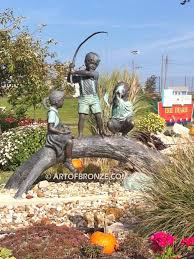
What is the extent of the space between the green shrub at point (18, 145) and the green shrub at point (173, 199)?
226 inches

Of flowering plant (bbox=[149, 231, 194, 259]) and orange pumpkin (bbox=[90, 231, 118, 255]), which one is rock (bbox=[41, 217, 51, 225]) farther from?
flowering plant (bbox=[149, 231, 194, 259])

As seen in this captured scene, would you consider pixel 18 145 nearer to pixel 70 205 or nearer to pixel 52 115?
pixel 52 115

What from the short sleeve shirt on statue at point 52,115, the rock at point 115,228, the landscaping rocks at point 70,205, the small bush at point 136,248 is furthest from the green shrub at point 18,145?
the small bush at point 136,248

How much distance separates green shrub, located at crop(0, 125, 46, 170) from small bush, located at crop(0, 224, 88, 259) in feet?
21.0

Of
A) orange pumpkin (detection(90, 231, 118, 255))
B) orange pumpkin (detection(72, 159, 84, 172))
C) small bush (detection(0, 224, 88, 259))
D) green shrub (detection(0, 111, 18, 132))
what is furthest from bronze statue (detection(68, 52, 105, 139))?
green shrub (detection(0, 111, 18, 132))

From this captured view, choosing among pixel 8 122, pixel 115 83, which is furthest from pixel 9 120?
pixel 115 83

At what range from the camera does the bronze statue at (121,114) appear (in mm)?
8922

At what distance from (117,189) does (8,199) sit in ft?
5.68

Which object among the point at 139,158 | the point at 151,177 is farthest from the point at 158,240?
the point at 139,158

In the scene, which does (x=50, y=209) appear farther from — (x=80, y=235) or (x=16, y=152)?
(x=16, y=152)

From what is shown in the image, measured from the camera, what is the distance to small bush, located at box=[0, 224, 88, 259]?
14.9ft

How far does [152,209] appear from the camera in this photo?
18.6 feet

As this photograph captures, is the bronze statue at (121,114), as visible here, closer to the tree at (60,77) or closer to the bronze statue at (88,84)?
the bronze statue at (88,84)

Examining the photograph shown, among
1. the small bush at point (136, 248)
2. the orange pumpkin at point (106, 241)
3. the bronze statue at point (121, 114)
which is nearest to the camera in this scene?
the small bush at point (136, 248)
